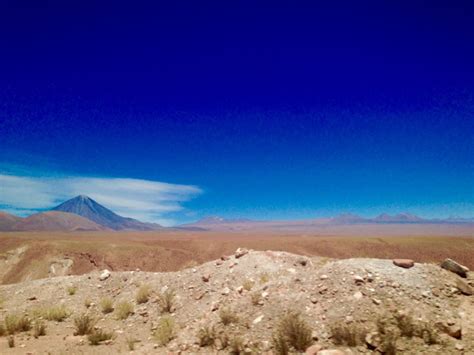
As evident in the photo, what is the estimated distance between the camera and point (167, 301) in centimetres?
1290

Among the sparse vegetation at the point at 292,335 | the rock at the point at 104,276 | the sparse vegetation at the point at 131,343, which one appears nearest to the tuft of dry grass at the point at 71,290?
the rock at the point at 104,276

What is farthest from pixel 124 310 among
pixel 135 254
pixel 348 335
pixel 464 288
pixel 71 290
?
pixel 135 254

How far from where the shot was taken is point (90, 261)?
200ft

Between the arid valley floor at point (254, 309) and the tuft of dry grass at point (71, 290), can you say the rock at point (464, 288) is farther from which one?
the tuft of dry grass at point (71, 290)

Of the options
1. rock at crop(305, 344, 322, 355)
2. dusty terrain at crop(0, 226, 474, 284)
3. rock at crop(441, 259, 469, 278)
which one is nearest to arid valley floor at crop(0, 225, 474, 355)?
rock at crop(305, 344, 322, 355)

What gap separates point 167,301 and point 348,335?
22.3 feet

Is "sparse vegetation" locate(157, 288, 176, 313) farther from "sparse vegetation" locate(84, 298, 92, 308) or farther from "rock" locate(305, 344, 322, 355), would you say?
"rock" locate(305, 344, 322, 355)

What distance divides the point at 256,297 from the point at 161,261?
5435 centimetres

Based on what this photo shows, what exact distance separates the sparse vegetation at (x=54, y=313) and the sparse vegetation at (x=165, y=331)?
4244 mm

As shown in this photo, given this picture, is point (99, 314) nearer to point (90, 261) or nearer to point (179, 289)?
point (179, 289)

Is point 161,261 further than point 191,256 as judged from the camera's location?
No

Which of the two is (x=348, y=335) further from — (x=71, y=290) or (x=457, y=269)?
(x=71, y=290)

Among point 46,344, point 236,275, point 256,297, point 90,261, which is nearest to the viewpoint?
point 46,344

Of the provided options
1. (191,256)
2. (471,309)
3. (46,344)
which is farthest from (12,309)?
(191,256)
